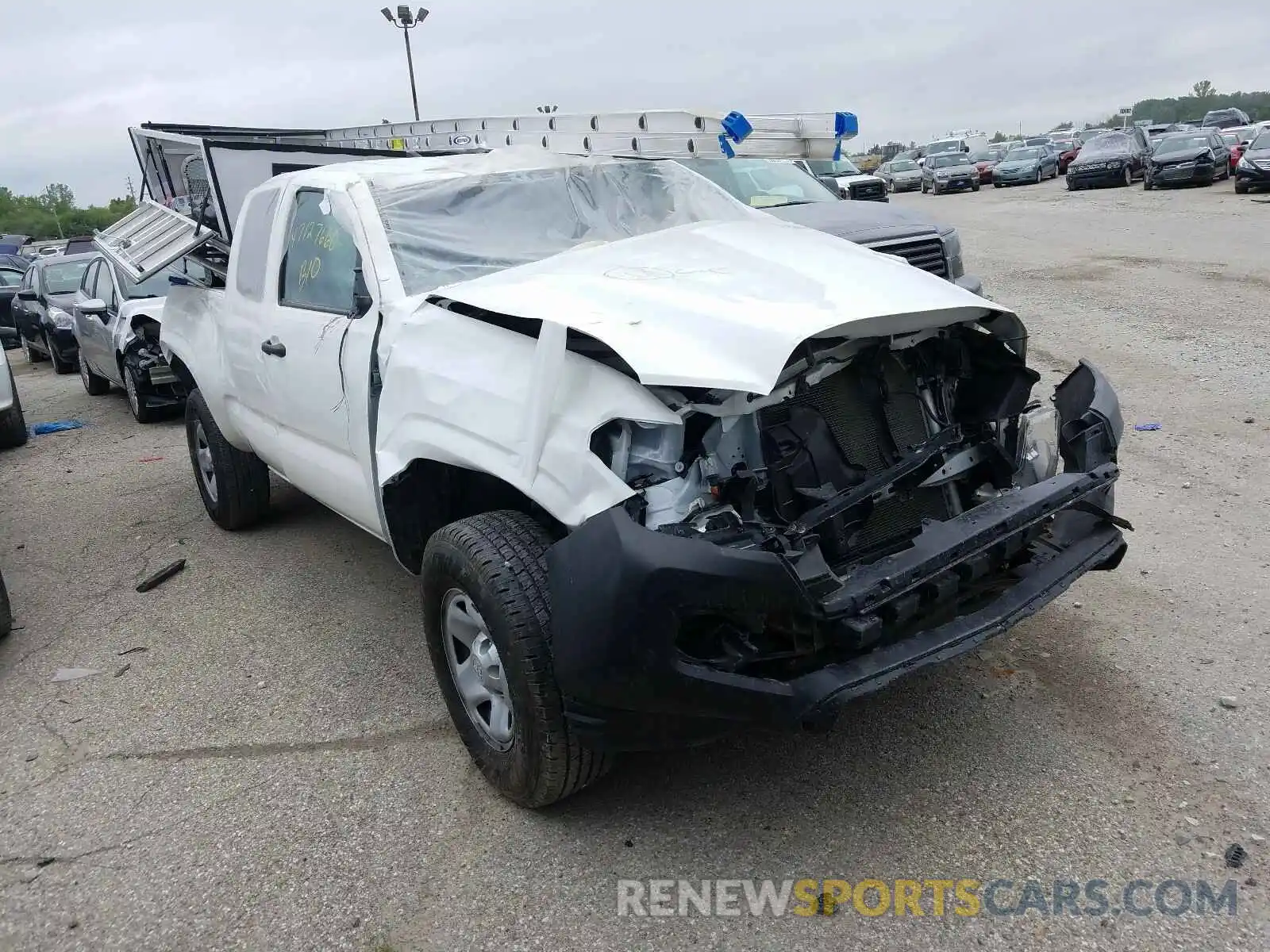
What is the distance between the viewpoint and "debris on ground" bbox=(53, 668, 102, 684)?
175 inches

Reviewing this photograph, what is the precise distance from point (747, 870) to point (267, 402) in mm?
3186

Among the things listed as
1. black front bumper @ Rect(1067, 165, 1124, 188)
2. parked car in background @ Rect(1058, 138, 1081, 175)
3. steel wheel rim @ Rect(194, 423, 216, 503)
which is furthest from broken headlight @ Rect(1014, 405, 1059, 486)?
parked car in background @ Rect(1058, 138, 1081, 175)

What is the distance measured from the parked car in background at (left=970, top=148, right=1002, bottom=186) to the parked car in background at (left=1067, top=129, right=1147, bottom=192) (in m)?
5.67

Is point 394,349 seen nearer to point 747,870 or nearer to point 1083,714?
point 747,870

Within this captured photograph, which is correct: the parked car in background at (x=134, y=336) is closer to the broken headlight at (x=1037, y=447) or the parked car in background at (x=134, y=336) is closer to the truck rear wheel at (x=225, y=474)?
the truck rear wheel at (x=225, y=474)

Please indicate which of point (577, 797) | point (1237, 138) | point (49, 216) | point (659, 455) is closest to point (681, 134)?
point (659, 455)

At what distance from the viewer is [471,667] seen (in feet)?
10.7

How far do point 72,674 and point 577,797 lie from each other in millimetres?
2657

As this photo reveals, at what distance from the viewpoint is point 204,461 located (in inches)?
243

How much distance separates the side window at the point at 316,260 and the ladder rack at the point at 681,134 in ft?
3.73

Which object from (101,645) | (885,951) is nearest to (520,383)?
(885,951)

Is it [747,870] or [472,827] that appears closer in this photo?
[747,870]

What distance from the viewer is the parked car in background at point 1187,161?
24719mm

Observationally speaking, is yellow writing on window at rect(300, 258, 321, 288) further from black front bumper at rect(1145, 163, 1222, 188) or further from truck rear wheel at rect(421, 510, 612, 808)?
black front bumper at rect(1145, 163, 1222, 188)
